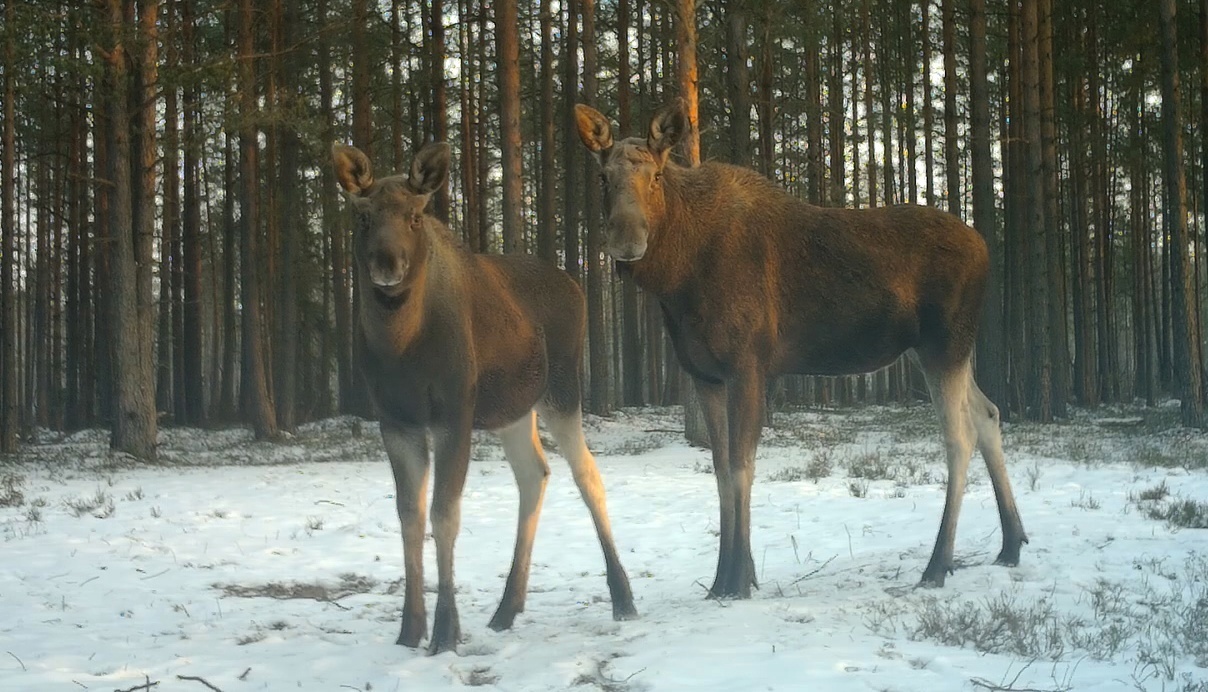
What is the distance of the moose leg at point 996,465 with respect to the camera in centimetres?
709

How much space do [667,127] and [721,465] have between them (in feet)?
7.23

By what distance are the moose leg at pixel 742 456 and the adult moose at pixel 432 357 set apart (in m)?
0.70

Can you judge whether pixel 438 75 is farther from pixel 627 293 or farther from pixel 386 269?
pixel 386 269

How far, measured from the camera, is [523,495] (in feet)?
22.4

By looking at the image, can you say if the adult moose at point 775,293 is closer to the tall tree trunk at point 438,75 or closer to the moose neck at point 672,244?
the moose neck at point 672,244

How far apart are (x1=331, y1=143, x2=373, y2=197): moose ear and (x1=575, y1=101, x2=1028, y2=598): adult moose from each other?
1422 mm

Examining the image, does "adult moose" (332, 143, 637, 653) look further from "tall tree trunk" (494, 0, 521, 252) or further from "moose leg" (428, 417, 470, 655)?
"tall tree trunk" (494, 0, 521, 252)

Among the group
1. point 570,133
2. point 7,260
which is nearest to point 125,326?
point 7,260

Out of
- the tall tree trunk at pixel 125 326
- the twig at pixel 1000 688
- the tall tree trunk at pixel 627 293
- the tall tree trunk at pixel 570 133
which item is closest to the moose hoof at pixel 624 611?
the twig at pixel 1000 688

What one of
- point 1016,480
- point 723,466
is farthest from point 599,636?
point 1016,480

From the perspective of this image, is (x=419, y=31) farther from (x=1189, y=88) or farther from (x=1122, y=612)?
(x=1122, y=612)

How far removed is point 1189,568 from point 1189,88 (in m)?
27.8

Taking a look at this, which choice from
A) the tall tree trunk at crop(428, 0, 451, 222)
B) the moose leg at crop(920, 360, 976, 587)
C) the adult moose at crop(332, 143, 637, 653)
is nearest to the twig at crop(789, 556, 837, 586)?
the moose leg at crop(920, 360, 976, 587)

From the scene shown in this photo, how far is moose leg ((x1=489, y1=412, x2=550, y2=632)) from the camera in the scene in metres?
6.47
